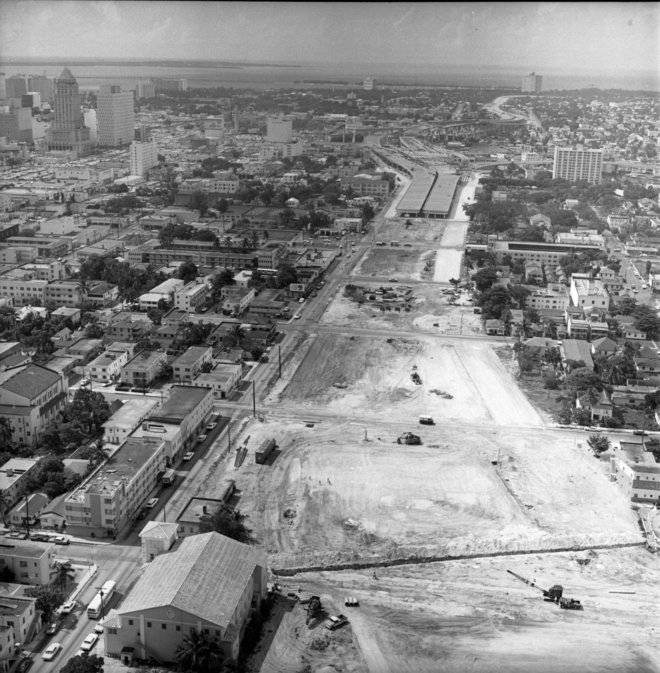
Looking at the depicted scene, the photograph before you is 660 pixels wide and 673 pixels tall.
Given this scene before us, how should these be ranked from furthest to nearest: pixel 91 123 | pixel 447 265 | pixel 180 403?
pixel 91 123 → pixel 447 265 → pixel 180 403

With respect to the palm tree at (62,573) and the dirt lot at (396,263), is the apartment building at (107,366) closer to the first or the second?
the palm tree at (62,573)

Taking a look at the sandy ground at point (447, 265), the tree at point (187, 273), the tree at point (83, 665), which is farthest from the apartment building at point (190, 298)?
the tree at point (83, 665)

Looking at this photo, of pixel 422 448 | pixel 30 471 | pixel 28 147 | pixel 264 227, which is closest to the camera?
pixel 30 471

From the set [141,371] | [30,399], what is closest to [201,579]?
[30,399]

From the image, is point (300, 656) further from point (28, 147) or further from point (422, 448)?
point (28, 147)

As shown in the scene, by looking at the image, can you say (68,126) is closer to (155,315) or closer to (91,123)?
(91,123)

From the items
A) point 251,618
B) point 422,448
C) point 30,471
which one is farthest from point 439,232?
point 251,618
